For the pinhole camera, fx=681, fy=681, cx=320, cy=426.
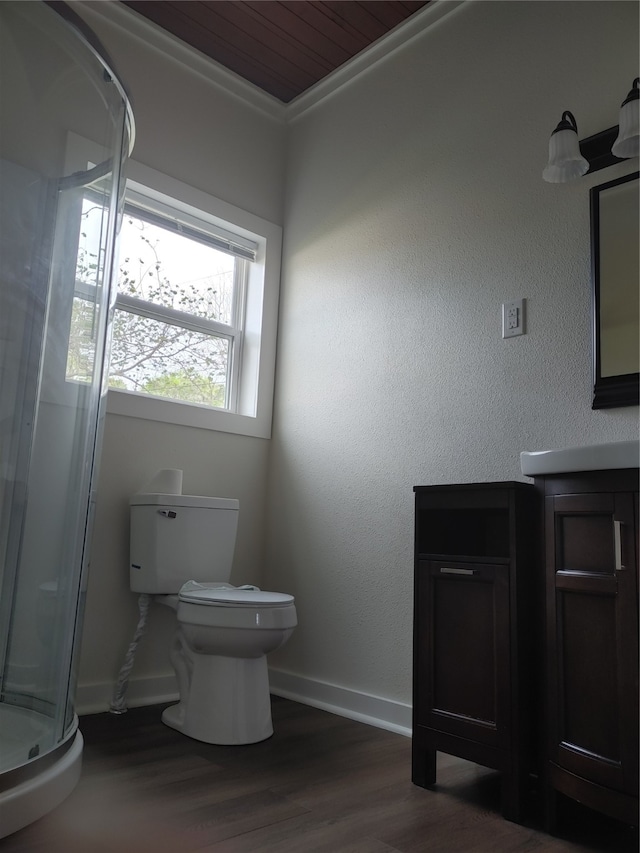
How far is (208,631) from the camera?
209cm

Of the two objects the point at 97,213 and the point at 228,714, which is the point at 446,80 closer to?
the point at 97,213

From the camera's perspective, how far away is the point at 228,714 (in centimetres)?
207

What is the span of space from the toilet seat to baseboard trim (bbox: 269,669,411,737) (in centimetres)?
52

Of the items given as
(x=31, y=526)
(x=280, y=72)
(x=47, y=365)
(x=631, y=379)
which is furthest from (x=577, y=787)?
(x=280, y=72)

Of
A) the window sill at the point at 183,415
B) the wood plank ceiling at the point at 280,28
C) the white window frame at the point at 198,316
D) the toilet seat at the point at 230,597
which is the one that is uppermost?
the wood plank ceiling at the point at 280,28

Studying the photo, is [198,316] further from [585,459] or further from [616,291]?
[585,459]

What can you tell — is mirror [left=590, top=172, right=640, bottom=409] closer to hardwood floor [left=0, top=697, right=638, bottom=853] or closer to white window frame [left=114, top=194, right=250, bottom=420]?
hardwood floor [left=0, top=697, right=638, bottom=853]

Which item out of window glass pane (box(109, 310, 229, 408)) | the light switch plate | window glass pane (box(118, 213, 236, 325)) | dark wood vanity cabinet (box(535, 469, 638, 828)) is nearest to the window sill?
window glass pane (box(109, 310, 229, 408))

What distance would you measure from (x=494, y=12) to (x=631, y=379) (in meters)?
1.45

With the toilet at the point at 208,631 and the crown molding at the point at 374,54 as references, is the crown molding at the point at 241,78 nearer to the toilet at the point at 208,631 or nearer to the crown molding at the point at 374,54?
the crown molding at the point at 374,54

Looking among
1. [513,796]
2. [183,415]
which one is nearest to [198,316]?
[183,415]

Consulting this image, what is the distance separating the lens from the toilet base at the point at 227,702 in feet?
6.78

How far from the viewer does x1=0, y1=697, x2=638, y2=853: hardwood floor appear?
4.69 ft

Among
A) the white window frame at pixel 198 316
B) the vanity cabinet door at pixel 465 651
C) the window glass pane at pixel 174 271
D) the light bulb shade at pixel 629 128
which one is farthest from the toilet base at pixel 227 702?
the light bulb shade at pixel 629 128
